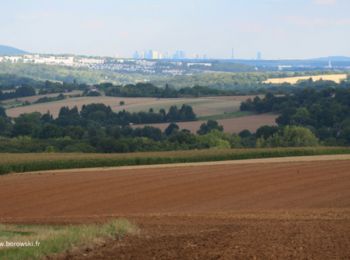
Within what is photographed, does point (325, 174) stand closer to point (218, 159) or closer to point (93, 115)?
point (218, 159)

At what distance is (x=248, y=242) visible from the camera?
1417cm

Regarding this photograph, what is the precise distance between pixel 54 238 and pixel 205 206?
16.5 meters

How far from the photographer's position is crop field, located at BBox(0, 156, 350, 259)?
Answer: 1386 centimetres

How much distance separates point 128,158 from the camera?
54000 mm

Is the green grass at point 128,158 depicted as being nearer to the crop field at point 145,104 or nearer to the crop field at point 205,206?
the crop field at point 205,206

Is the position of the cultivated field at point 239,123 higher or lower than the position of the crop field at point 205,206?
lower

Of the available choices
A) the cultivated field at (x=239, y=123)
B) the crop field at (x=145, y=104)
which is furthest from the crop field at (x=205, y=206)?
the crop field at (x=145, y=104)

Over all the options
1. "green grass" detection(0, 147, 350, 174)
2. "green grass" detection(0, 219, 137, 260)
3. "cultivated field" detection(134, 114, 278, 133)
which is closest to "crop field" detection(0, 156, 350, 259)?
"green grass" detection(0, 219, 137, 260)

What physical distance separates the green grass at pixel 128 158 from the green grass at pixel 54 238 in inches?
1278

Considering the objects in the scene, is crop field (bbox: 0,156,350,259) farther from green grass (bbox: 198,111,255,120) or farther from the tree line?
green grass (bbox: 198,111,255,120)

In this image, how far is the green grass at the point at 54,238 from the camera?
1326cm

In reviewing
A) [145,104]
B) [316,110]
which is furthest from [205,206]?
[145,104]

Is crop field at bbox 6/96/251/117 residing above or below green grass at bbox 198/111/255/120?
above

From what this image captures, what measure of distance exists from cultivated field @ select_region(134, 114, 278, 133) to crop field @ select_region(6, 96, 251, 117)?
22.9 ft
